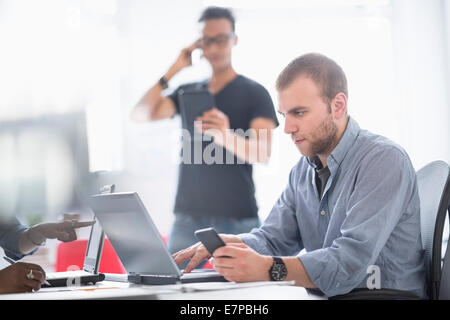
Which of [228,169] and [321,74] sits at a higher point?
[321,74]

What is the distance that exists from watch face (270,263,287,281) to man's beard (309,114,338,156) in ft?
1.56

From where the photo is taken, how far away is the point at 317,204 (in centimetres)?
153

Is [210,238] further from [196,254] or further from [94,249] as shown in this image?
[94,249]

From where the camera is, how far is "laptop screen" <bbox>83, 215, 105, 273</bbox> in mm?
1485

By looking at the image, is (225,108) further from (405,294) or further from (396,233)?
(405,294)

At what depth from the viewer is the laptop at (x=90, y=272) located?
142 cm

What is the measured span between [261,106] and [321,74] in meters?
0.91

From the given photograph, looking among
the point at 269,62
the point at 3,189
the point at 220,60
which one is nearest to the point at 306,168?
the point at 220,60

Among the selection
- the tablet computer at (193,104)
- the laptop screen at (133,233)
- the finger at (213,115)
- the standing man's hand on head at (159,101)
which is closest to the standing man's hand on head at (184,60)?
the standing man's hand on head at (159,101)

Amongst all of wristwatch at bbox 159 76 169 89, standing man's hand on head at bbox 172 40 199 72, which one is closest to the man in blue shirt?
wristwatch at bbox 159 76 169 89

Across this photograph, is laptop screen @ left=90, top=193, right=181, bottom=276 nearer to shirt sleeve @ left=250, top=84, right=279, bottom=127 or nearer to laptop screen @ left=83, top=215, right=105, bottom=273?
laptop screen @ left=83, top=215, right=105, bottom=273

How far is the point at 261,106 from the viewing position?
2.39 meters

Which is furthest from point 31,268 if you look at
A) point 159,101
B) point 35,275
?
point 159,101

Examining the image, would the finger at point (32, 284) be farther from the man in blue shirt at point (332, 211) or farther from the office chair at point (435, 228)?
the office chair at point (435, 228)
